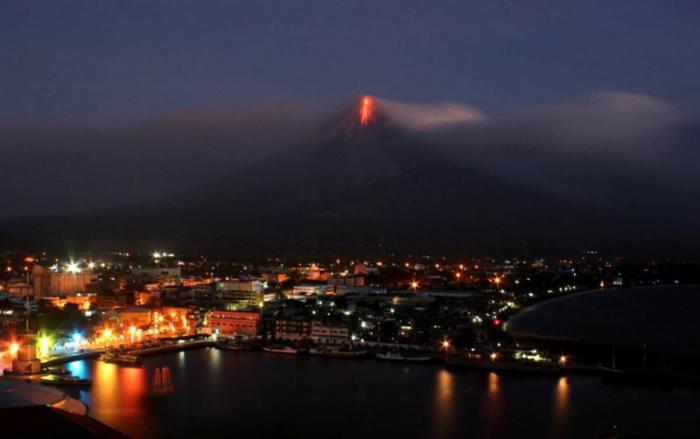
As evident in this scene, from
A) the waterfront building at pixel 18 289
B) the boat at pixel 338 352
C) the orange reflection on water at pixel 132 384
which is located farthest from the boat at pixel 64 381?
the waterfront building at pixel 18 289

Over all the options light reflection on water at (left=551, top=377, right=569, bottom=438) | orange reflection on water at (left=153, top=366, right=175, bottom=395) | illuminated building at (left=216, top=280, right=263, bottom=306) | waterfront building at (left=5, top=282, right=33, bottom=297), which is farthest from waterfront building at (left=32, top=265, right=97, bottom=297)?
light reflection on water at (left=551, top=377, right=569, bottom=438)

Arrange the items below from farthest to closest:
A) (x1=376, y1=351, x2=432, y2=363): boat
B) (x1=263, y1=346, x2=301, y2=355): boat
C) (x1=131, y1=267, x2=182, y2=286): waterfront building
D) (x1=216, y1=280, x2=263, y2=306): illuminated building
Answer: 1. (x1=131, y1=267, x2=182, y2=286): waterfront building
2. (x1=216, y1=280, x2=263, y2=306): illuminated building
3. (x1=263, y1=346, x2=301, y2=355): boat
4. (x1=376, y1=351, x2=432, y2=363): boat

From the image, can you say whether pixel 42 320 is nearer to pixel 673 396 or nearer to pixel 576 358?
pixel 576 358

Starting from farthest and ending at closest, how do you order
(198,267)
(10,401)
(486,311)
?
(198,267), (486,311), (10,401)

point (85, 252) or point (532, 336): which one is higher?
point (85, 252)

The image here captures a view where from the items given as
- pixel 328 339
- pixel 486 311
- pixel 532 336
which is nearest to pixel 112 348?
pixel 328 339

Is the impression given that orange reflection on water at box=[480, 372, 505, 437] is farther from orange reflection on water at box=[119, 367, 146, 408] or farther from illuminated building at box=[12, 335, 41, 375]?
illuminated building at box=[12, 335, 41, 375]

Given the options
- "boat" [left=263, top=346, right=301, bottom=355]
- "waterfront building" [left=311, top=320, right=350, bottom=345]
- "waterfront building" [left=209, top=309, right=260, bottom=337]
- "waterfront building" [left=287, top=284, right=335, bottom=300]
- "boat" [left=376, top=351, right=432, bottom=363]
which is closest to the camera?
"boat" [left=376, top=351, right=432, bottom=363]

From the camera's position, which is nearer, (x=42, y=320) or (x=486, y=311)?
(x=42, y=320)
